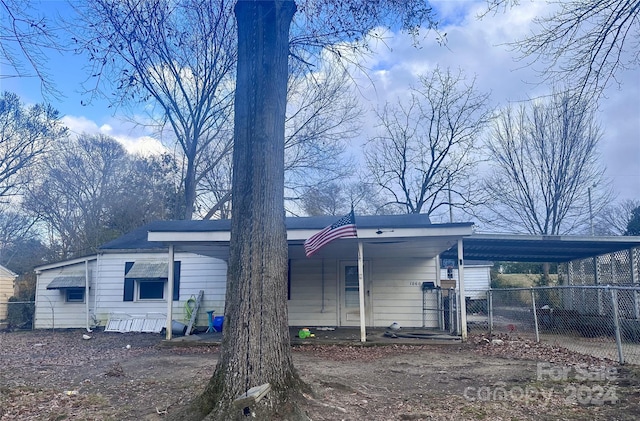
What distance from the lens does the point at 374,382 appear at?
6102mm

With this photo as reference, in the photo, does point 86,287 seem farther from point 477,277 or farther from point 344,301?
point 477,277

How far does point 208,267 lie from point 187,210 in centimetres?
493

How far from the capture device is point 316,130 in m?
19.6

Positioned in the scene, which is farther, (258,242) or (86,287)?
(86,287)

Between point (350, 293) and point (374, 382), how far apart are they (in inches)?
287

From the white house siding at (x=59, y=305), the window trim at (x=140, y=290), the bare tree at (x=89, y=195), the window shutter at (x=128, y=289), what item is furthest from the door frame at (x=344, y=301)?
the bare tree at (x=89, y=195)

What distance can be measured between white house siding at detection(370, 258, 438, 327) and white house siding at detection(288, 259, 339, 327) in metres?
1.19

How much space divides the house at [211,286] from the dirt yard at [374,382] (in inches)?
133

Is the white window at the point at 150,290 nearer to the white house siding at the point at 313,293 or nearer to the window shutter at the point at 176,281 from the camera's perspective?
the window shutter at the point at 176,281

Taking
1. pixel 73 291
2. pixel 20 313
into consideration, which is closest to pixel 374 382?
pixel 73 291

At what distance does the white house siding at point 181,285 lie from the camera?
44.6 ft

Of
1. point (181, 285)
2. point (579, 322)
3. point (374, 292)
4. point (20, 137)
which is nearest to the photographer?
point (579, 322)

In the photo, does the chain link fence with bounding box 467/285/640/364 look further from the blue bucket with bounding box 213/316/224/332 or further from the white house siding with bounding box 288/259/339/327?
the blue bucket with bounding box 213/316/224/332

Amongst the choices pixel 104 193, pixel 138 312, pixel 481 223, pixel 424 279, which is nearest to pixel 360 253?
pixel 424 279
